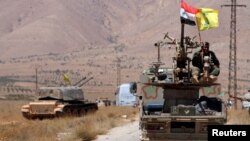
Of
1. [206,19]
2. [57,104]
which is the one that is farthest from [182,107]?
[57,104]

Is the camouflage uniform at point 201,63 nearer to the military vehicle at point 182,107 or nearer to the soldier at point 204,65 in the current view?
the soldier at point 204,65

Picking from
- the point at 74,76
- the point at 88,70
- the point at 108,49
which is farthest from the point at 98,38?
the point at 74,76

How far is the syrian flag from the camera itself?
765 inches

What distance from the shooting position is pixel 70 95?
Result: 4069 centimetres

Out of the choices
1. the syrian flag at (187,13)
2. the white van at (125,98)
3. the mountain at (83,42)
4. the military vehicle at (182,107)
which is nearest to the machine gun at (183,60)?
the military vehicle at (182,107)

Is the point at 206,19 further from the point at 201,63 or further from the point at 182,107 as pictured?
the point at 182,107

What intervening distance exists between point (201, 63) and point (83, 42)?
16212 centimetres

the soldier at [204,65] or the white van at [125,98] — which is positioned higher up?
the soldier at [204,65]

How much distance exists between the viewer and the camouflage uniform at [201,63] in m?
16.8

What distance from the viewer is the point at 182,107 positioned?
634 inches

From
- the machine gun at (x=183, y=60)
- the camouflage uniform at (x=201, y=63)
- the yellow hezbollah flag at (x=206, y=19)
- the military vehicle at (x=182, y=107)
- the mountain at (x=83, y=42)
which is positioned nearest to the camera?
the military vehicle at (x=182, y=107)

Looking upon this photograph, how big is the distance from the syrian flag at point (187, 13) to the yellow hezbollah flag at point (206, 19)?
55cm

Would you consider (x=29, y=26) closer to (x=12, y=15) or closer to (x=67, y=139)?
(x=12, y=15)

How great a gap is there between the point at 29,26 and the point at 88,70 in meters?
42.0
